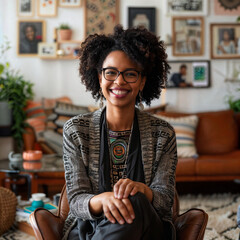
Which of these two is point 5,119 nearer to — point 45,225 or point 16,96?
point 16,96

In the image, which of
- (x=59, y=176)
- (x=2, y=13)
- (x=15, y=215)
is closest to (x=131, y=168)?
(x=15, y=215)

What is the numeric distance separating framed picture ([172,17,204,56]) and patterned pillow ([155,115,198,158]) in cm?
91

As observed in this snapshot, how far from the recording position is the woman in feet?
5.20

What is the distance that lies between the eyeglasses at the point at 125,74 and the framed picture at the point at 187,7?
3.26 m

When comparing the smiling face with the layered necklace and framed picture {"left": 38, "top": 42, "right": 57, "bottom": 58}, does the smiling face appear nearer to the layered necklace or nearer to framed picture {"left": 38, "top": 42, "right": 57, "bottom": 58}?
the layered necklace

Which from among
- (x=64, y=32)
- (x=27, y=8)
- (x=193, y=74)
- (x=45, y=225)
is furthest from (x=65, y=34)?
(x=45, y=225)

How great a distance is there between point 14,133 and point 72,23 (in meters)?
1.40

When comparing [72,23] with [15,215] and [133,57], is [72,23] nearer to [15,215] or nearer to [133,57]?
[15,215]

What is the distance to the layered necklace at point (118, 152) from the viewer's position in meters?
1.73

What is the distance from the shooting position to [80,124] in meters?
1.71

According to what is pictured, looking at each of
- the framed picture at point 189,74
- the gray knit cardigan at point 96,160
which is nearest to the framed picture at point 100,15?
the framed picture at point 189,74

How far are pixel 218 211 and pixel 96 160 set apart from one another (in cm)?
211

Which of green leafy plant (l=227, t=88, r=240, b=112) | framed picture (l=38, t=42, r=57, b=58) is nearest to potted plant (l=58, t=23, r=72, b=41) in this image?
framed picture (l=38, t=42, r=57, b=58)

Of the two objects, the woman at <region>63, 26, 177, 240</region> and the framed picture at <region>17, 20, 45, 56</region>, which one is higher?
the framed picture at <region>17, 20, 45, 56</region>
